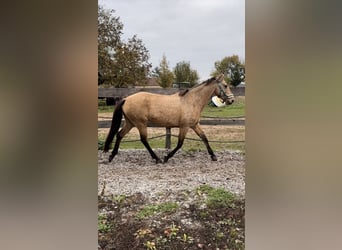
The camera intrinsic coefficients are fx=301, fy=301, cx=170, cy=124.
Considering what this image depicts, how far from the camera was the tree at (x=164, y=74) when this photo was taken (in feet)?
5.82

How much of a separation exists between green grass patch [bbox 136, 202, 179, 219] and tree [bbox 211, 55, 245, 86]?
805mm

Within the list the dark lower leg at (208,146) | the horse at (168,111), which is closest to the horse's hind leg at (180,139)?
the horse at (168,111)

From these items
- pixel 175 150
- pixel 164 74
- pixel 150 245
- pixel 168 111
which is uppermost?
pixel 164 74

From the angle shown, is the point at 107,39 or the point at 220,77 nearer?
the point at 107,39

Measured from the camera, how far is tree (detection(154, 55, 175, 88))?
1.78 metres

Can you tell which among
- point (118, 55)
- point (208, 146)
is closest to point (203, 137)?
point (208, 146)

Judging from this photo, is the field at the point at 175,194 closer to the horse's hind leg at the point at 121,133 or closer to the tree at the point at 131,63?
the horse's hind leg at the point at 121,133

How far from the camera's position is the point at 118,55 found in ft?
5.76

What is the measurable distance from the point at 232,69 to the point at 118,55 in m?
0.66

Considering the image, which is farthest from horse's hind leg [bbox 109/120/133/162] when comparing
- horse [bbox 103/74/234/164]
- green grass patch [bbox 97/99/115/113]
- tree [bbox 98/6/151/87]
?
tree [bbox 98/6/151/87]

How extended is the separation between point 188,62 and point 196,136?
0.44m

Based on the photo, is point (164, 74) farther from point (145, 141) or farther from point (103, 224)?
point (103, 224)
